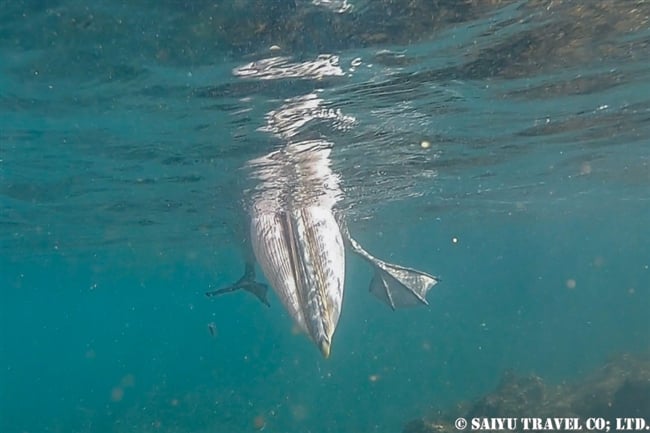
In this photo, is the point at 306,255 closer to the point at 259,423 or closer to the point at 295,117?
the point at 295,117

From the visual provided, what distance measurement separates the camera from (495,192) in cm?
2925

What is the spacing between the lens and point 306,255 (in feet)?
30.9

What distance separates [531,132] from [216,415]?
2407 cm

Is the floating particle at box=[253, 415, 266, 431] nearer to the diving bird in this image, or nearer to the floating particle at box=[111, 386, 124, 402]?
the diving bird

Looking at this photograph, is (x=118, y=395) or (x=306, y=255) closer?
(x=306, y=255)

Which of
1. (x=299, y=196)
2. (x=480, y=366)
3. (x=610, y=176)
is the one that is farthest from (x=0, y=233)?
(x=480, y=366)

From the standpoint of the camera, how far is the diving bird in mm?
8375

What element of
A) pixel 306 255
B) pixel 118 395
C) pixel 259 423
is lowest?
pixel 118 395

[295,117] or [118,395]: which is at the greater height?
[295,117]

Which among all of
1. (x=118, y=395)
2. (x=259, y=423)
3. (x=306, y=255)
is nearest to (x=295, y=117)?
(x=306, y=255)

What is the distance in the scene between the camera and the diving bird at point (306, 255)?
8375 millimetres

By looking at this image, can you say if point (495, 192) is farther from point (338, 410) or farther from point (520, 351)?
point (520, 351)

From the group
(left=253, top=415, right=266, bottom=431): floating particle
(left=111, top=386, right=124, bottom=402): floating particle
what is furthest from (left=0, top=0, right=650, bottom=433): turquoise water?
(left=111, top=386, right=124, bottom=402): floating particle

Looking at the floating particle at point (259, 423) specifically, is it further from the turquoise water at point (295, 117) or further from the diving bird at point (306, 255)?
the diving bird at point (306, 255)
